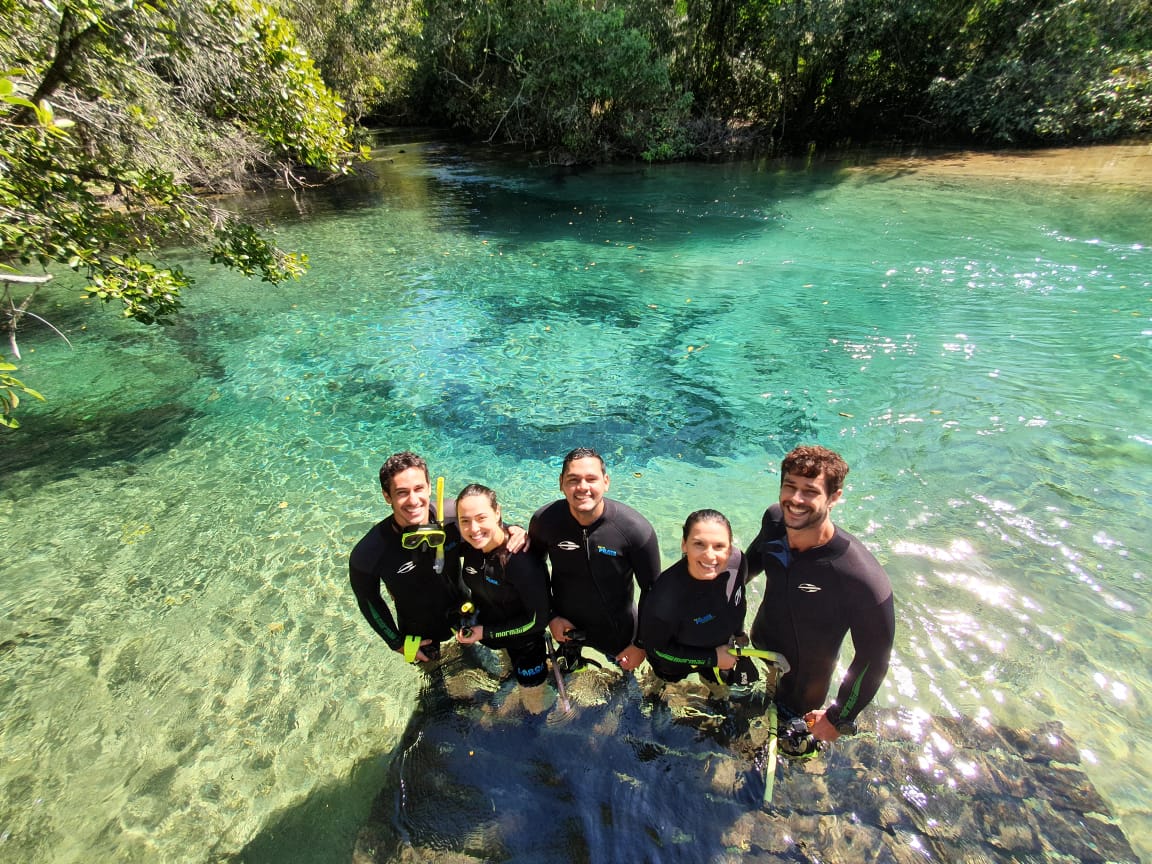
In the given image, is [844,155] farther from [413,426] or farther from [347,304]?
[413,426]

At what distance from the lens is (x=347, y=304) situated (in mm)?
11828

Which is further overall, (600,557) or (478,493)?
(600,557)

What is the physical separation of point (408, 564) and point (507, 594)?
2.10 feet

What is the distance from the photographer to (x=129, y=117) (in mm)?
7227

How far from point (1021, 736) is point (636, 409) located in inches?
209

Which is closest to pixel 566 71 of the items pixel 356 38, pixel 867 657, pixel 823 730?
pixel 356 38

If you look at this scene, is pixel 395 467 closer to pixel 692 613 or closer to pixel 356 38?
pixel 692 613

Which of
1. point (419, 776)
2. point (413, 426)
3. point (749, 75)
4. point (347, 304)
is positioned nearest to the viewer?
point (419, 776)

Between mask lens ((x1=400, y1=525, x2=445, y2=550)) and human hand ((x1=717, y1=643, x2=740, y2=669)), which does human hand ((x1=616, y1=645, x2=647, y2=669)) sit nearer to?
human hand ((x1=717, y1=643, x2=740, y2=669))

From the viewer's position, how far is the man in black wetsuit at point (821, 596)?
9.12ft

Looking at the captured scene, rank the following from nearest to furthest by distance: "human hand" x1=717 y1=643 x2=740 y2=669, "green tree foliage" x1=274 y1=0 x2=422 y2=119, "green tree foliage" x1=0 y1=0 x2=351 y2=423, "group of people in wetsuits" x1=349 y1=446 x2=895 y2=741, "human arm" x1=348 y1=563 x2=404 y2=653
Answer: "group of people in wetsuits" x1=349 y1=446 x2=895 y2=741, "human hand" x1=717 y1=643 x2=740 y2=669, "human arm" x1=348 y1=563 x2=404 y2=653, "green tree foliage" x1=0 y1=0 x2=351 y2=423, "green tree foliage" x1=274 y1=0 x2=422 y2=119

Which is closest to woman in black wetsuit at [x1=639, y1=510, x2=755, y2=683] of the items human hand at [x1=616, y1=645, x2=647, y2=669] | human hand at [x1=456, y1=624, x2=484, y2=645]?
human hand at [x1=616, y1=645, x2=647, y2=669]

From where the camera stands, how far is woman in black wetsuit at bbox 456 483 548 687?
3.17 meters

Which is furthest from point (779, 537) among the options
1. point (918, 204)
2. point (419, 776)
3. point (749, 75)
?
point (749, 75)
